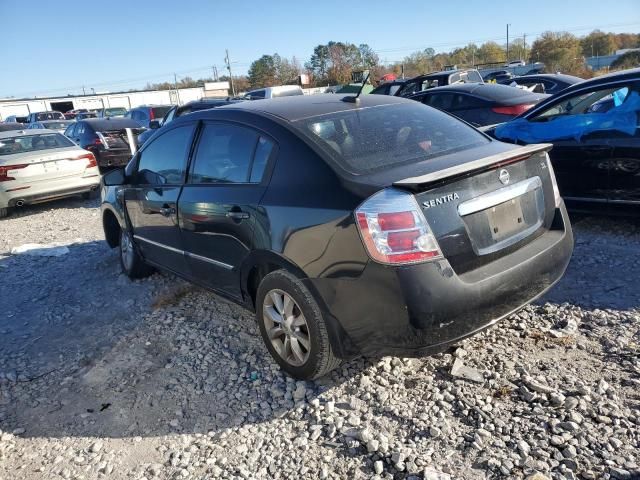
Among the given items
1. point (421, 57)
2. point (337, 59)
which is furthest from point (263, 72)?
point (421, 57)

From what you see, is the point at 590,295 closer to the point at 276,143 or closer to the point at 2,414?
the point at 276,143

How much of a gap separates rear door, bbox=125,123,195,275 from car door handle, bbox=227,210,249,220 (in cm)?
85

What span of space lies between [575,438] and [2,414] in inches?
134

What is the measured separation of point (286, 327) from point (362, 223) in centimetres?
96

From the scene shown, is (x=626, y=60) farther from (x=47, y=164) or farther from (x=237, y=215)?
(x=237, y=215)

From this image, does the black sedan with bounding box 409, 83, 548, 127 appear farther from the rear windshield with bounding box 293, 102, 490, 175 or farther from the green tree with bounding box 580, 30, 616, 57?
the green tree with bounding box 580, 30, 616, 57

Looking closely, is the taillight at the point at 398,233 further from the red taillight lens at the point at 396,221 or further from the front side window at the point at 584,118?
the front side window at the point at 584,118

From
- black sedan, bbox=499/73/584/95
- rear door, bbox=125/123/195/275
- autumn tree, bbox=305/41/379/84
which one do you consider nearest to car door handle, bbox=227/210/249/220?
rear door, bbox=125/123/195/275

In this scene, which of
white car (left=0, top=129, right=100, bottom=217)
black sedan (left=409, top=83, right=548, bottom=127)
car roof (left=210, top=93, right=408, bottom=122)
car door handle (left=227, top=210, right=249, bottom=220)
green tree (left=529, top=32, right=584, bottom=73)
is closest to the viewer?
car door handle (left=227, top=210, right=249, bottom=220)

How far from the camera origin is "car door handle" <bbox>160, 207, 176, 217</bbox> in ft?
13.6

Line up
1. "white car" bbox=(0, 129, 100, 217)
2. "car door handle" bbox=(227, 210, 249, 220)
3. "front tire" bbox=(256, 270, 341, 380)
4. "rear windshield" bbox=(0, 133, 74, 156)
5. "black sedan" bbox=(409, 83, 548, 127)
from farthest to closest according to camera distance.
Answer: "rear windshield" bbox=(0, 133, 74, 156) < "white car" bbox=(0, 129, 100, 217) < "black sedan" bbox=(409, 83, 548, 127) < "car door handle" bbox=(227, 210, 249, 220) < "front tire" bbox=(256, 270, 341, 380)

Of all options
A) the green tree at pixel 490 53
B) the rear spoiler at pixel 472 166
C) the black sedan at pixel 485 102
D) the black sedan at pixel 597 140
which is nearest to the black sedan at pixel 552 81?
the black sedan at pixel 485 102

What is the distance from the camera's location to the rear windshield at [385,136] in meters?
2.99

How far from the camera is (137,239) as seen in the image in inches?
196
